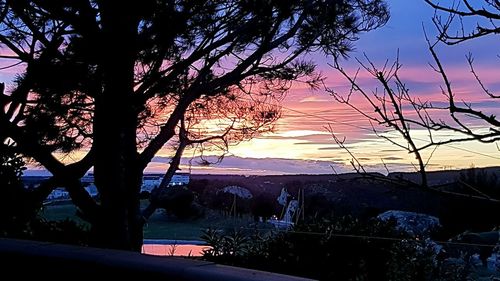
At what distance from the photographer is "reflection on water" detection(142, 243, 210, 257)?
243 inches

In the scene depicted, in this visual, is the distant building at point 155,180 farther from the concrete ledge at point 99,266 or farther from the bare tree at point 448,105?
the bare tree at point 448,105

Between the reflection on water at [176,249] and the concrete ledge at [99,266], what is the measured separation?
3599mm

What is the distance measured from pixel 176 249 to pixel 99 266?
13.7 feet

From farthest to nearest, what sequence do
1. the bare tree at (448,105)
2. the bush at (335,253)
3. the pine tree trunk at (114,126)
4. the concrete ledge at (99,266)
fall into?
the bush at (335,253) → the pine tree trunk at (114,126) → the concrete ledge at (99,266) → the bare tree at (448,105)

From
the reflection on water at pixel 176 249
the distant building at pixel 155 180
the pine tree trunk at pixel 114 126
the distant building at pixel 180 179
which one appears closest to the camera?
the pine tree trunk at pixel 114 126

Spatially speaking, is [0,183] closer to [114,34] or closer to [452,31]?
[114,34]

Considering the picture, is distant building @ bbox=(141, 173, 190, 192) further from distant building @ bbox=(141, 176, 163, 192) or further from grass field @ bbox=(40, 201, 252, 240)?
grass field @ bbox=(40, 201, 252, 240)

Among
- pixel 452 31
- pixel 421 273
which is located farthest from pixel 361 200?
pixel 452 31

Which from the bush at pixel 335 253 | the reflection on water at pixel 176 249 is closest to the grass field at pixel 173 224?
the reflection on water at pixel 176 249

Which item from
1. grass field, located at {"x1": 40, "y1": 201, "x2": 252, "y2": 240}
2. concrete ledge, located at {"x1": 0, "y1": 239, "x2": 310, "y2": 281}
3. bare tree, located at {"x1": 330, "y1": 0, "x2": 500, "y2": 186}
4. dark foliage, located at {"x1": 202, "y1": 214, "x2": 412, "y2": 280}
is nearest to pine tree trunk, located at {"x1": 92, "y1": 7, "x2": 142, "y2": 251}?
dark foliage, located at {"x1": 202, "y1": 214, "x2": 412, "y2": 280}

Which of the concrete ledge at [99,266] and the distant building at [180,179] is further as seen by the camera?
the distant building at [180,179]

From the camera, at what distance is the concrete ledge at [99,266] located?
185 cm

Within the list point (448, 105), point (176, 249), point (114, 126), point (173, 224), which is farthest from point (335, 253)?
point (448, 105)

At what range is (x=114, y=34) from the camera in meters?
4.52
